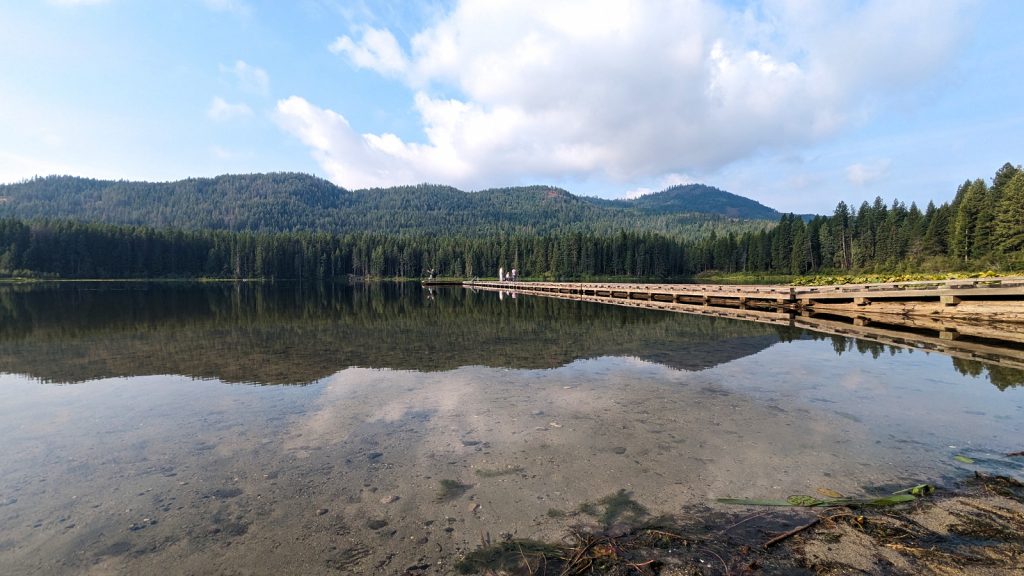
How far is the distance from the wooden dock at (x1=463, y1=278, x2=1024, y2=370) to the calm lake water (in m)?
3.11

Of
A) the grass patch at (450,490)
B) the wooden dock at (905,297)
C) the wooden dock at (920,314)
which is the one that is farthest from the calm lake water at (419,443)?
the wooden dock at (905,297)

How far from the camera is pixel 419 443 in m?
7.59

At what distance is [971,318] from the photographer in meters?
22.1

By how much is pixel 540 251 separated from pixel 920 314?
11667 centimetres

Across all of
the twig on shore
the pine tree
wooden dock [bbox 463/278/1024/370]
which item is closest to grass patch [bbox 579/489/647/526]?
the twig on shore

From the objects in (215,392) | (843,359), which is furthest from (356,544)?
(843,359)

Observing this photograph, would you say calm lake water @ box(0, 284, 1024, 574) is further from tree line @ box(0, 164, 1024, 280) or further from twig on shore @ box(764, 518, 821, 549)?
tree line @ box(0, 164, 1024, 280)

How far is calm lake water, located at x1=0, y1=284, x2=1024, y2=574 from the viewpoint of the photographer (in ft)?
16.2

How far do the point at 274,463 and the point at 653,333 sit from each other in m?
17.5

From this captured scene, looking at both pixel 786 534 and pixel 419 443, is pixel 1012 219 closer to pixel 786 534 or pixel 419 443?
pixel 786 534

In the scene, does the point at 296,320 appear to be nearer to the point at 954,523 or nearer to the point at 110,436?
the point at 110,436

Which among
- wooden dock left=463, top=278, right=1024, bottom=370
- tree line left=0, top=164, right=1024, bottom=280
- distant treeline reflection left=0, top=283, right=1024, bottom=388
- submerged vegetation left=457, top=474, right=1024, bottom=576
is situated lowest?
distant treeline reflection left=0, top=283, right=1024, bottom=388

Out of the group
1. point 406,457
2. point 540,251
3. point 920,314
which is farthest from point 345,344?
point 540,251

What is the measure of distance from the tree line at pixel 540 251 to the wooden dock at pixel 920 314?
4911 cm
